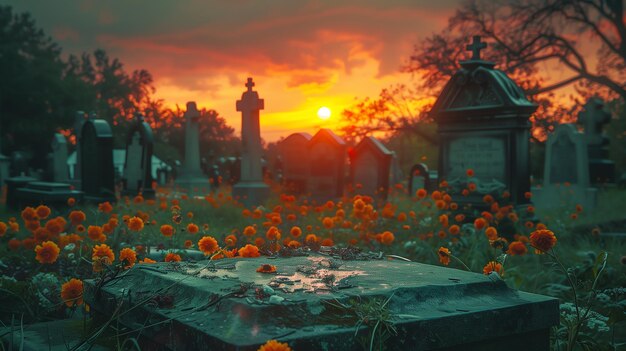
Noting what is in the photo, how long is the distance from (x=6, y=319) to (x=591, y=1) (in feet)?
77.9

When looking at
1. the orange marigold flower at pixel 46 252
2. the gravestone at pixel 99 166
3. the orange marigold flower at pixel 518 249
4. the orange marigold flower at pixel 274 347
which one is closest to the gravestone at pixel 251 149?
the gravestone at pixel 99 166

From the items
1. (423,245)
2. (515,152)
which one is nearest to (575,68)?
(515,152)

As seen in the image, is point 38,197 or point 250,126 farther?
point 250,126

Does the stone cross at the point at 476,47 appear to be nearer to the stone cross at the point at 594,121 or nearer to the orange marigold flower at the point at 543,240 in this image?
the orange marigold flower at the point at 543,240

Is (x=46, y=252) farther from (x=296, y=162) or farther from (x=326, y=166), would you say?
(x=296, y=162)

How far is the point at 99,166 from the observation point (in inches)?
463

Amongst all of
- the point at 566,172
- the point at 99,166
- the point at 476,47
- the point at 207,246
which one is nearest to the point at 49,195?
the point at 99,166

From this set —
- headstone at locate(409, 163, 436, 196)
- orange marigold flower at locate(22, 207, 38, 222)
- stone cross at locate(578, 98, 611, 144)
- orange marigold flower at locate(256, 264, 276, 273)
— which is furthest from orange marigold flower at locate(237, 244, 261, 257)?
stone cross at locate(578, 98, 611, 144)

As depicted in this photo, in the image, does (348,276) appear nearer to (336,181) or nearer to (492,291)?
(492,291)

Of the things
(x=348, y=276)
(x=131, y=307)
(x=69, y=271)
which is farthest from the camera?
(x=69, y=271)

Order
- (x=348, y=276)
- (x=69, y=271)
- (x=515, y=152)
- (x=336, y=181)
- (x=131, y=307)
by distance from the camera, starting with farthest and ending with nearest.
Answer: (x=336, y=181) < (x=515, y=152) < (x=69, y=271) < (x=348, y=276) < (x=131, y=307)

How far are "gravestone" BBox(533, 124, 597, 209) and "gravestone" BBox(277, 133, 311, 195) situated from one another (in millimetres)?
6348

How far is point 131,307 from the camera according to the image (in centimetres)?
232

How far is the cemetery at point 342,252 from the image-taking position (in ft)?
6.79
